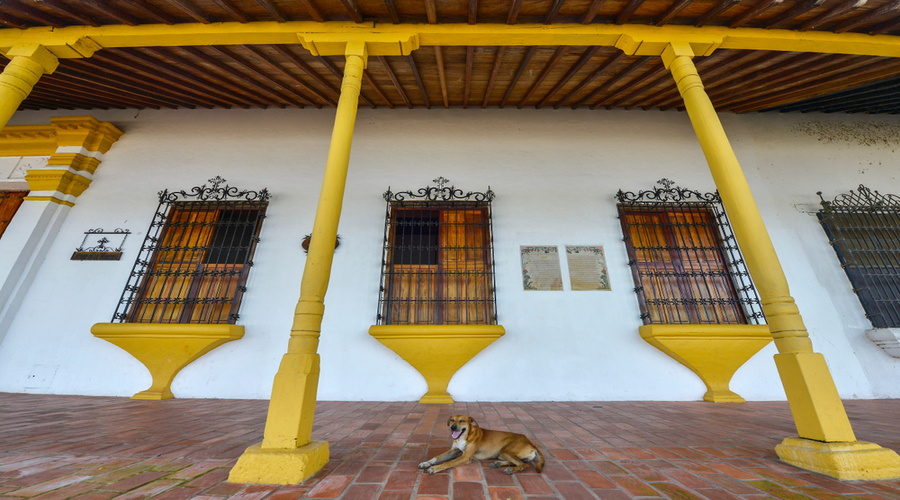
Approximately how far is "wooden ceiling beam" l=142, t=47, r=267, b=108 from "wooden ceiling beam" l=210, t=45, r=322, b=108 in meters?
0.44

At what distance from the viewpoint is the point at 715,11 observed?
2.90 m

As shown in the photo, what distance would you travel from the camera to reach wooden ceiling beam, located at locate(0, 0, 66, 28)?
299cm

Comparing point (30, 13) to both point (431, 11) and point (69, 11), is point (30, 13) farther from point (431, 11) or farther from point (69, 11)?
point (431, 11)

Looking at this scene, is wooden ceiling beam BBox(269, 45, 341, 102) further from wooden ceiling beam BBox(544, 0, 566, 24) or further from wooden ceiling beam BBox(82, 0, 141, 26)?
wooden ceiling beam BBox(544, 0, 566, 24)

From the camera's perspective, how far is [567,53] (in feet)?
12.8

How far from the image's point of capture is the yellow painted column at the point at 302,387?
5.05ft

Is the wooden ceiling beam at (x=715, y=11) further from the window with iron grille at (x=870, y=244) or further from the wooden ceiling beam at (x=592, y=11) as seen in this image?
the window with iron grille at (x=870, y=244)

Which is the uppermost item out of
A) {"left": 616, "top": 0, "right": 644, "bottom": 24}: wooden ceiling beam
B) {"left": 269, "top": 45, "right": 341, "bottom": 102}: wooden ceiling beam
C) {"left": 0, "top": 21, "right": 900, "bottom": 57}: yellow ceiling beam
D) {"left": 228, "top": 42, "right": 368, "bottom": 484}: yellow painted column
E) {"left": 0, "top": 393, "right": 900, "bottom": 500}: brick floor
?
{"left": 269, "top": 45, "right": 341, "bottom": 102}: wooden ceiling beam

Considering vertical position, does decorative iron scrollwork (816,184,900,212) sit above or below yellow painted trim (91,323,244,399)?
above

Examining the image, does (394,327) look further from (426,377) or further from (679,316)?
(679,316)

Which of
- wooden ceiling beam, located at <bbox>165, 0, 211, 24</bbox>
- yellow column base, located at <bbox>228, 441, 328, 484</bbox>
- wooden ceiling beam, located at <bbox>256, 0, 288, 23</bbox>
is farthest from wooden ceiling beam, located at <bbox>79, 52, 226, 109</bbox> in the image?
yellow column base, located at <bbox>228, 441, 328, 484</bbox>

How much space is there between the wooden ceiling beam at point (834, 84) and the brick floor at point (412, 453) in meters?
3.81

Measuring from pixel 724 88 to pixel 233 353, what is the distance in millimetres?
6988

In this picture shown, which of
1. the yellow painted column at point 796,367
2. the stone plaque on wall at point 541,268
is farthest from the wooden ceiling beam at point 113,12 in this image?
the yellow painted column at point 796,367
